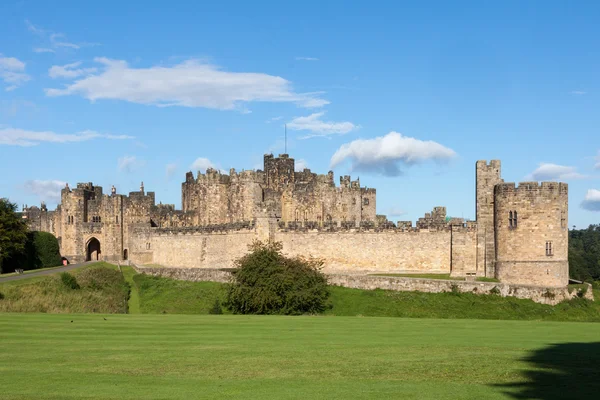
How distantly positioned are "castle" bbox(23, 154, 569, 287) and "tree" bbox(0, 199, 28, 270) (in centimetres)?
923

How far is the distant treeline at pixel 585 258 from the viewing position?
9825cm

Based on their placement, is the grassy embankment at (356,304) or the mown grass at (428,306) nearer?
the grassy embankment at (356,304)

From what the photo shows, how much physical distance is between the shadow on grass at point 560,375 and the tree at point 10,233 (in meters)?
53.7

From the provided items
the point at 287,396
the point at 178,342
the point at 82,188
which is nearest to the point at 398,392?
the point at 287,396

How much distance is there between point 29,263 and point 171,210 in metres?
14.5

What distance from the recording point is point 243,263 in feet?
153

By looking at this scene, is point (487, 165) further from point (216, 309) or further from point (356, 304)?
point (216, 309)

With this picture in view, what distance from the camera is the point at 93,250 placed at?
267 ft

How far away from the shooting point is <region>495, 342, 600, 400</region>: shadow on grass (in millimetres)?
14570

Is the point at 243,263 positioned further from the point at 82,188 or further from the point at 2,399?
the point at 82,188

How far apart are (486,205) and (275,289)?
1525 centimetres

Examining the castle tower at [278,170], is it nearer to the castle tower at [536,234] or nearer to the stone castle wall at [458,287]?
the stone castle wall at [458,287]

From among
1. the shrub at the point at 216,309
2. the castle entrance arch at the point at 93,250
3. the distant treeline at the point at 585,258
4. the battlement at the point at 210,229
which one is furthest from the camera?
the distant treeline at the point at 585,258

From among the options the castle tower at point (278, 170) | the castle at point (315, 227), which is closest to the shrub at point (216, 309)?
the castle at point (315, 227)
